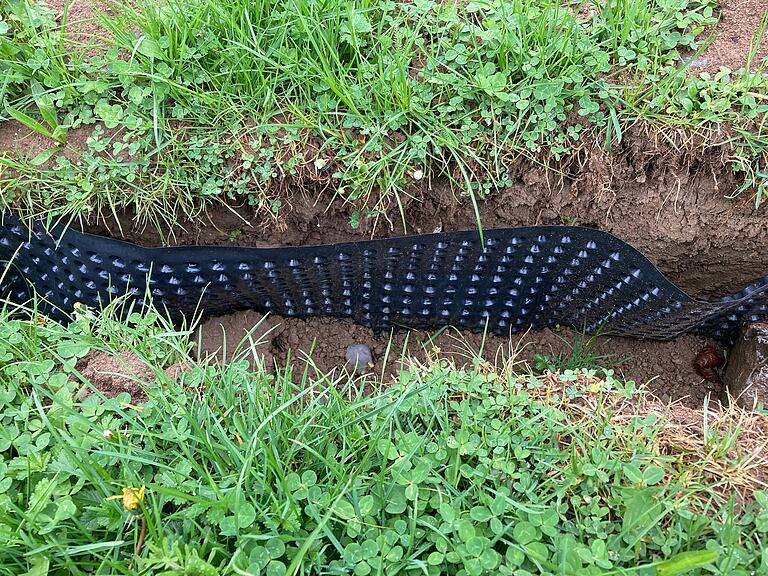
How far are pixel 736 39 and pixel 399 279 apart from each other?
1546 millimetres

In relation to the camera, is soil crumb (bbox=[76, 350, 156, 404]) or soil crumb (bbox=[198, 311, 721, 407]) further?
soil crumb (bbox=[198, 311, 721, 407])

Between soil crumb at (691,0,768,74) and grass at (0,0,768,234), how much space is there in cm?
5

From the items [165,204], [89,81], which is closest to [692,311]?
[165,204]

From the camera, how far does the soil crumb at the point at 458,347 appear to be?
262cm

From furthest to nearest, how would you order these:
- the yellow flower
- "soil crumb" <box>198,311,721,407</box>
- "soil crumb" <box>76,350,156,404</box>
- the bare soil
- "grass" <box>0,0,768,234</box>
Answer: "soil crumb" <box>198,311,721,407</box>, the bare soil, "grass" <box>0,0,768,234</box>, "soil crumb" <box>76,350,156,404</box>, the yellow flower

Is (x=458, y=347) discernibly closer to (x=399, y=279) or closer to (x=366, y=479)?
(x=399, y=279)

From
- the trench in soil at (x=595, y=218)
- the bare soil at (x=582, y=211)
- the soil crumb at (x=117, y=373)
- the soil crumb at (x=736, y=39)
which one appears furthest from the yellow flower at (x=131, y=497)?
the soil crumb at (x=736, y=39)

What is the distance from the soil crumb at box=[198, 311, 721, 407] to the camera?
262 centimetres

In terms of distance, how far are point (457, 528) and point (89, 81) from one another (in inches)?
76.7

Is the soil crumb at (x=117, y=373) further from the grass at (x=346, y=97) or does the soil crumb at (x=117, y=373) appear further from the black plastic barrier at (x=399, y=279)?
the grass at (x=346, y=97)

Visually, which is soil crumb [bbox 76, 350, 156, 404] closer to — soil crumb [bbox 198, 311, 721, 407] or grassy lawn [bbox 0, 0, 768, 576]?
grassy lawn [bbox 0, 0, 768, 576]

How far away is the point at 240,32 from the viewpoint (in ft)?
6.95

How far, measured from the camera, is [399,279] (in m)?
2.49

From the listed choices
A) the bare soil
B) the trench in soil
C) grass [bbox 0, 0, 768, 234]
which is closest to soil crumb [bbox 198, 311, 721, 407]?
the trench in soil
